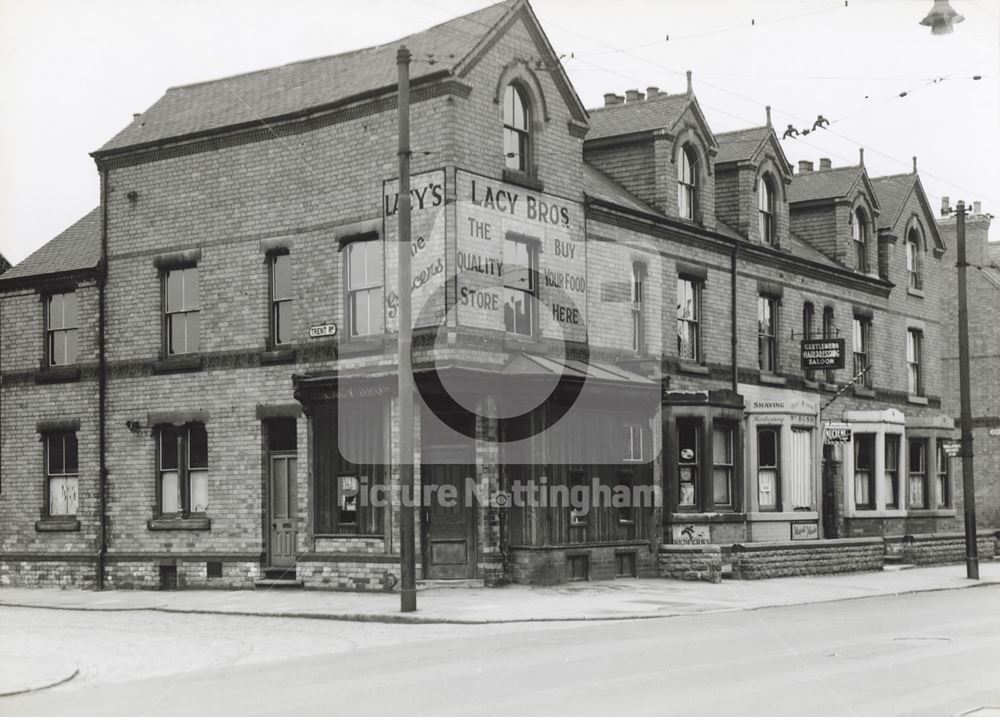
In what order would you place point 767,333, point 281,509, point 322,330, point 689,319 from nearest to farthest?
1. point 322,330
2. point 281,509
3. point 689,319
4. point 767,333

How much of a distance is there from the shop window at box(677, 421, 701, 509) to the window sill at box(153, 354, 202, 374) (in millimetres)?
9807

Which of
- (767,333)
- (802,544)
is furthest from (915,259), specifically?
(802,544)

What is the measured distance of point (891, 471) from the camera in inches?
1428

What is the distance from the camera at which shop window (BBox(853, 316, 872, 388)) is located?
35875 mm

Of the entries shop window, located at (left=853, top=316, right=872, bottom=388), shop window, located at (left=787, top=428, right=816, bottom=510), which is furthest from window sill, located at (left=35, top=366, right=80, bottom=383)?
shop window, located at (left=853, top=316, right=872, bottom=388)

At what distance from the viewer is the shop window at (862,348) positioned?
1412 inches

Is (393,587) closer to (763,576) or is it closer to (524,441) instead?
(524,441)

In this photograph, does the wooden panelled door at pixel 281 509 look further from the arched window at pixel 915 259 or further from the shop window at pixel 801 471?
the arched window at pixel 915 259

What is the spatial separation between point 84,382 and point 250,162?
241 inches

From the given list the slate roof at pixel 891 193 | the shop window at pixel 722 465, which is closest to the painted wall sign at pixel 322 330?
the shop window at pixel 722 465

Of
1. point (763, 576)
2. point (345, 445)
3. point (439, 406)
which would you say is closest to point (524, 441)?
point (439, 406)

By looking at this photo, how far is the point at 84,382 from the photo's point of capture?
93.9 ft

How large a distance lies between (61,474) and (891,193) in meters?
23.7

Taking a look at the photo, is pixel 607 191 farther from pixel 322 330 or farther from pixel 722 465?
pixel 322 330
